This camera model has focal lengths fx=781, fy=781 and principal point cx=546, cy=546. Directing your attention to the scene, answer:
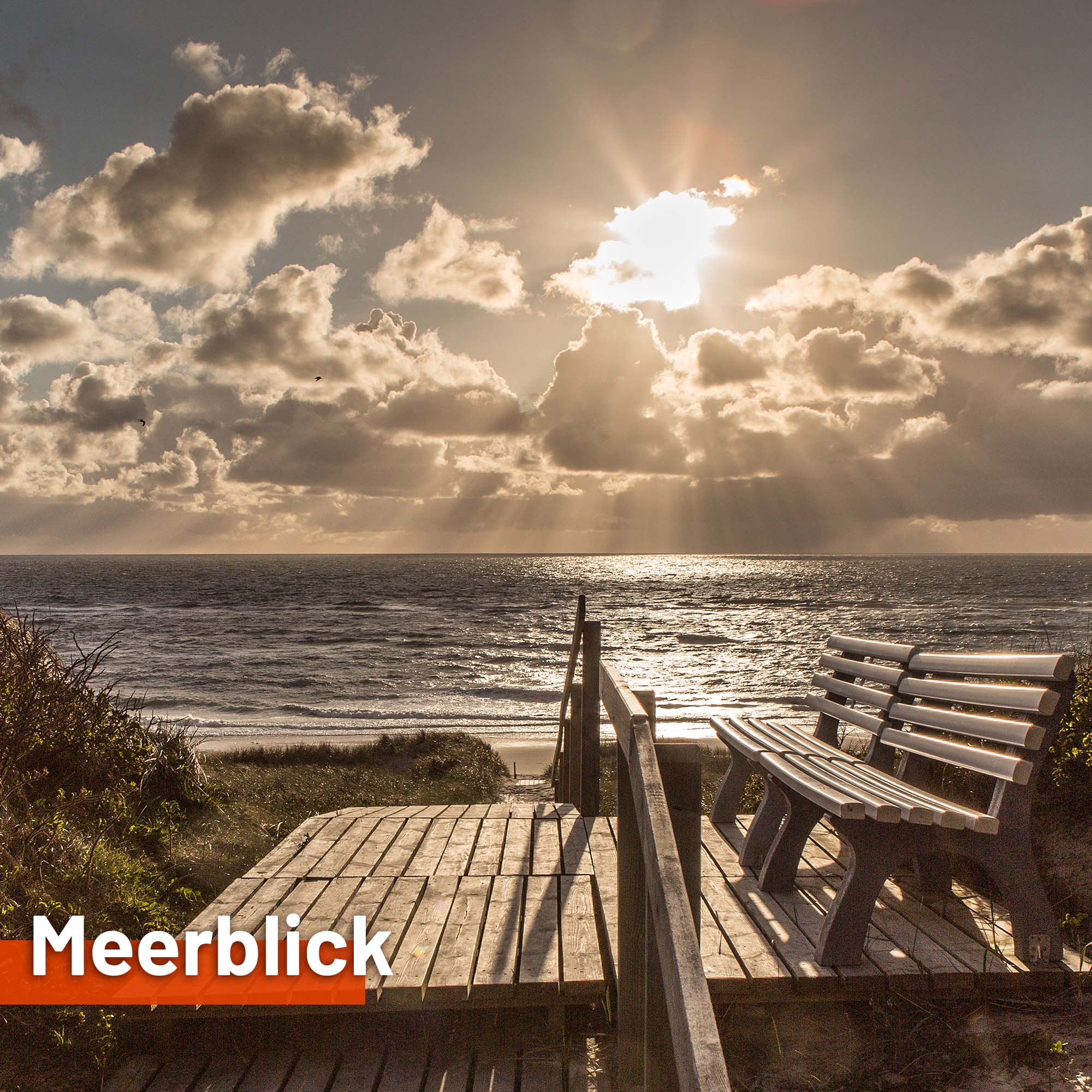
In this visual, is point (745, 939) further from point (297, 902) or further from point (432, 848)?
point (297, 902)

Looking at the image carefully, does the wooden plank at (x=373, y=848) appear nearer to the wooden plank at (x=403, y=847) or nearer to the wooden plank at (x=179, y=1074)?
the wooden plank at (x=403, y=847)

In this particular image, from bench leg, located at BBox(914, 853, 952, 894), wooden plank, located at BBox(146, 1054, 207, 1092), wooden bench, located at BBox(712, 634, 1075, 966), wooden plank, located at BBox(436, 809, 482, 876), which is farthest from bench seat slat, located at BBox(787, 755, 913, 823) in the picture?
wooden plank, located at BBox(146, 1054, 207, 1092)

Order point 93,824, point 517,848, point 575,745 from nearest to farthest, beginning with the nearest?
point 517,848 → point 93,824 → point 575,745

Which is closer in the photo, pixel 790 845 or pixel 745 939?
pixel 745 939

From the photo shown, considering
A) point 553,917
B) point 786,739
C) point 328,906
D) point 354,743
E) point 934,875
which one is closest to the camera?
point 553,917

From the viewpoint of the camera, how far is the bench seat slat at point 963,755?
2.98m

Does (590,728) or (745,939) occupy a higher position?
(590,728)

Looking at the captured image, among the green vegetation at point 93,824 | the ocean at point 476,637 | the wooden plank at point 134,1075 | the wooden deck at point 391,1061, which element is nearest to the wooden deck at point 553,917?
the wooden deck at point 391,1061

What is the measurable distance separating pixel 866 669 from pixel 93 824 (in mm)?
5023

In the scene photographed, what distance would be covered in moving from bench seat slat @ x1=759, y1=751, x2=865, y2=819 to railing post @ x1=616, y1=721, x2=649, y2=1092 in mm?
920

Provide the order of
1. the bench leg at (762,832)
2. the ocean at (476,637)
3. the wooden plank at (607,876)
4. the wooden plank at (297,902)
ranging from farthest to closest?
1. the ocean at (476,637)
2. the bench leg at (762,832)
3. the wooden plank at (297,902)
4. the wooden plank at (607,876)

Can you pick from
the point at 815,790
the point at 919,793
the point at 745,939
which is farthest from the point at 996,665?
the point at 745,939

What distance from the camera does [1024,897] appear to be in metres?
3.13

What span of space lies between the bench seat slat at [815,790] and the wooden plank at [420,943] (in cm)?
168
